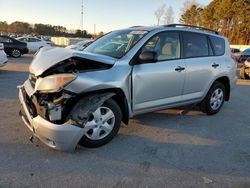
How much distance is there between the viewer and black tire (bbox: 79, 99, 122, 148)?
391 centimetres

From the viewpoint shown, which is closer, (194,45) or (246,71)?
(194,45)

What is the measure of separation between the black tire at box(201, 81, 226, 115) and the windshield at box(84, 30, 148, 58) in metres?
2.15

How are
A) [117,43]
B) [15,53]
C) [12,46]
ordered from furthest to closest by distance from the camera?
[15,53] → [12,46] → [117,43]

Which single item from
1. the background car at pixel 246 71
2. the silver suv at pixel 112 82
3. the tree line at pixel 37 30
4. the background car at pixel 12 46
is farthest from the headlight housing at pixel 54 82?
the tree line at pixel 37 30

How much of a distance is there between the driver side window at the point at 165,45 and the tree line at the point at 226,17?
133 ft

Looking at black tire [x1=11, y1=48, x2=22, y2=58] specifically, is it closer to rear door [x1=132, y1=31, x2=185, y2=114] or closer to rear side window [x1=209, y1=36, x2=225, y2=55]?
rear side window [x1=209, y1=36, x2=225, y2=55]

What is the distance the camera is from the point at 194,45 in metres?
5.48

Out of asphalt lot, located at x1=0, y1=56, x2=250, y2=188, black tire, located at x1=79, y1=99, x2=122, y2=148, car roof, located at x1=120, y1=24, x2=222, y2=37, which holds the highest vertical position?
car roof, located at x1=120, y1=24, x2=222, y2=37

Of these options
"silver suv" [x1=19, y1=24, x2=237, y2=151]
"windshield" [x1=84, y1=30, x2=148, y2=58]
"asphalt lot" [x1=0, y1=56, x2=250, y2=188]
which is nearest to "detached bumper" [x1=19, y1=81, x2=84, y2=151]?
"silver suv" [x1=19, y1=24, x2=237, y2=151]

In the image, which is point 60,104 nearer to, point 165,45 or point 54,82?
point 54,82

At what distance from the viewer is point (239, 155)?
161 inches

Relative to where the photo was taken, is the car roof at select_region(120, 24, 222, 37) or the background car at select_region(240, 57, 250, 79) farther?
the background car at select_region(240, 57, 250, 79)

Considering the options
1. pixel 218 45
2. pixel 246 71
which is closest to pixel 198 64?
pixel 218 45

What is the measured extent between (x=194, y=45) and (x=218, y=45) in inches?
36.0
